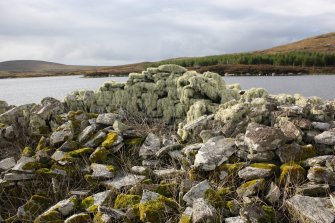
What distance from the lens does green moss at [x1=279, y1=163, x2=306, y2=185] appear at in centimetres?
780

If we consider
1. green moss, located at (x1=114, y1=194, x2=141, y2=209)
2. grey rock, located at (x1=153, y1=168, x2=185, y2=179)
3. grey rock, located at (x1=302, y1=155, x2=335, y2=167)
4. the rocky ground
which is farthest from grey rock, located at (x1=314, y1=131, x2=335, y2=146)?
green moss, located at (x1=114, y1=194, x2=141, y2=209)

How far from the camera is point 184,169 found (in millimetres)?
9195

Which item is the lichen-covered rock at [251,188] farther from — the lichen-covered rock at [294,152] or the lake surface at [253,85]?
the lake surface at [253,85]

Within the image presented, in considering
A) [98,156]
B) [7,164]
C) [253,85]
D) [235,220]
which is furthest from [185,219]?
[253,85]

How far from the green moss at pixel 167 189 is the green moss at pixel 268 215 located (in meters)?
1.95

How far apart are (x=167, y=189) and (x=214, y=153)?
1389 mm

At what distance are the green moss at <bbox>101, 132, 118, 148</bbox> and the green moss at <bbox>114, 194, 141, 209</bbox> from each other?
2529 mm

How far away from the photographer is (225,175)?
852 centimetres

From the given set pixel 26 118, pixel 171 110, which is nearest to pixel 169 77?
pixel 171 110

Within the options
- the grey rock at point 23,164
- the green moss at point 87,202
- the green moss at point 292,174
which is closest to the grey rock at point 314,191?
the green moss at point 292,174

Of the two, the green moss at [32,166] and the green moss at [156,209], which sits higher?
the green moss at [32,166]

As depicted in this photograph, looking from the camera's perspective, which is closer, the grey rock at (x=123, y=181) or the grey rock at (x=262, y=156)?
the grey rock at (x=262, y=156)

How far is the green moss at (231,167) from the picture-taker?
8.53m

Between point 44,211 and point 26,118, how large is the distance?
21.0 ft
